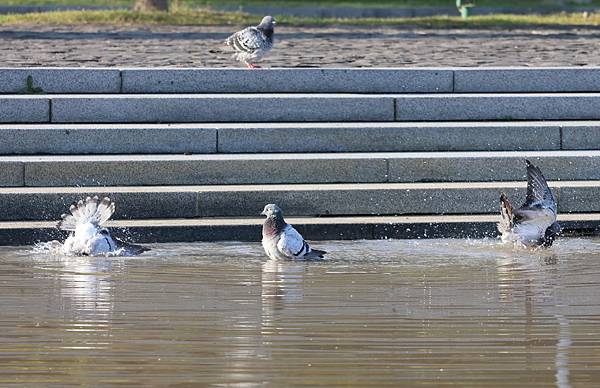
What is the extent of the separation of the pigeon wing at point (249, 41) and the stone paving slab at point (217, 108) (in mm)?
974

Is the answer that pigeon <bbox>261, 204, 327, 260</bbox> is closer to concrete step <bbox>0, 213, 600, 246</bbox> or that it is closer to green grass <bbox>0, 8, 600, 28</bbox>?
concrete step <bbox>0, 213, 600, 246</bbox>

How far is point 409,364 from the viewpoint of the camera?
259 inches

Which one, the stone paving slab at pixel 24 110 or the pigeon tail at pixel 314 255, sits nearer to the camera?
the pigeon tail at pixel 314 255

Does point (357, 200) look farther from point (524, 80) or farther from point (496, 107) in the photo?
point (524, 80)

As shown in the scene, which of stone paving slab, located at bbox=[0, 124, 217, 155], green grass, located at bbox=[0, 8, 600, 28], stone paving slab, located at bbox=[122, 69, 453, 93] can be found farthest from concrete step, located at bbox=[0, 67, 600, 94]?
green grass, located at bbox=[0, 8, 600, 28]

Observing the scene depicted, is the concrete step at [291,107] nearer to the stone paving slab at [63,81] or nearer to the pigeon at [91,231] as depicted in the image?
the stone paving slab at [63,81]

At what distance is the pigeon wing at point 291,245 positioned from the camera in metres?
9.55

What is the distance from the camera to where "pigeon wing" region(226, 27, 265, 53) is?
13945 mm

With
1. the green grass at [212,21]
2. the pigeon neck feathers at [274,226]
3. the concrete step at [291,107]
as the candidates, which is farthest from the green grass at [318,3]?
the pigeon neck feathers at [274,226]

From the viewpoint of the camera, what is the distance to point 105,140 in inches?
479

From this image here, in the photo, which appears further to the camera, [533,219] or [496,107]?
[496,107]

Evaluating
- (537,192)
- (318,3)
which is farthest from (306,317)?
(318,3)

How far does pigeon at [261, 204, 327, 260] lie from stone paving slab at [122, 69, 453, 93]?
12.7 feet

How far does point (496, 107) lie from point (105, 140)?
3.41 metres
